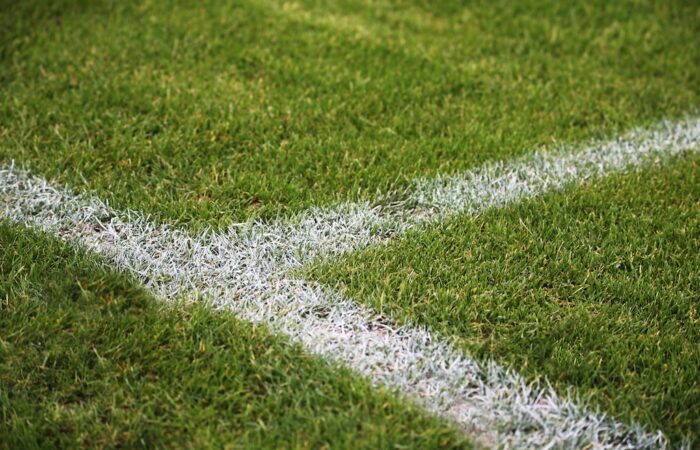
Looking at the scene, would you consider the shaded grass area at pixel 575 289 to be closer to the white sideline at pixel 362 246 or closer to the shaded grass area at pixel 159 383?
the white sideline at pixel 362 246

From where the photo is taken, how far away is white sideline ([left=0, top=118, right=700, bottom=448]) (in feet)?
5.74

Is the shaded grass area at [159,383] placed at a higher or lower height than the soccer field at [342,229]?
lower

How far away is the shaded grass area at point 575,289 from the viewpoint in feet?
6.08

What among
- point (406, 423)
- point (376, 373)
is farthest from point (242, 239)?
point (406, 423)

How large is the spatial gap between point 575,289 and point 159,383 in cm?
128

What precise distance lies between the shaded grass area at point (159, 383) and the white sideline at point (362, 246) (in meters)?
0.08

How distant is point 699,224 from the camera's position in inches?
94.3

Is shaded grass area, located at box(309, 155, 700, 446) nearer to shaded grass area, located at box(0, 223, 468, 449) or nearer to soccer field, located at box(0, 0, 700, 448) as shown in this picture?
soccer field, located at box(0, 0, 700, 448)

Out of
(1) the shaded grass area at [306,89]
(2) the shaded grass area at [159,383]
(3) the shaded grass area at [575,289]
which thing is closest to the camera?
Answer: (2) the shaded grass area at [159,383]

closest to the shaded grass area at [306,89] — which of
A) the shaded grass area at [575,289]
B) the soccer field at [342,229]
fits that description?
the soccer field at [342,229]

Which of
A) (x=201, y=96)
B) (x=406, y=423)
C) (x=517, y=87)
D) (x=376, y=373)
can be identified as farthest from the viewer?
(x=517, y=87)

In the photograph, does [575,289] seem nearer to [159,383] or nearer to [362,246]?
[362,246]

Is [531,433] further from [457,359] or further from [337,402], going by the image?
[337,402]

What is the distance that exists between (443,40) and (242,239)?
69.2 inches
